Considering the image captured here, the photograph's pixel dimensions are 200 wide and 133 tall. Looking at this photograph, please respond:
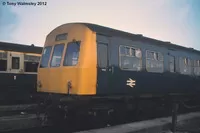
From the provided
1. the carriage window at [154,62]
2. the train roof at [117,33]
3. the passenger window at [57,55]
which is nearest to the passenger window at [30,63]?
the passenger window at [57,55]

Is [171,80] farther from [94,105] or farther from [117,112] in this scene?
[94,105]

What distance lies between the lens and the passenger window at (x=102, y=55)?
388 inches

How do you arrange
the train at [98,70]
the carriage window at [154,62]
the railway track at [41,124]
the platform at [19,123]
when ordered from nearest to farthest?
1. the train at [98,70]
2. the platform at [19,123]
3. the railway track at [41,124]
4. the carriage window at [154,62]

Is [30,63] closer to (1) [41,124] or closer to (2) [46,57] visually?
(2) [46,57]

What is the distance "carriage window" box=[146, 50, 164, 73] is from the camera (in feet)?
40.3

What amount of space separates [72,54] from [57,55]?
2.91 feet

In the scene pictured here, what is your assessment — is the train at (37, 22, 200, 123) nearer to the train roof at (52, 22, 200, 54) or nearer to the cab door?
the train roof at (52, 22, 200, 54)

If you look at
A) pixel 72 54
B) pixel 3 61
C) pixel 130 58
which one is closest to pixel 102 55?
pixel 72 54

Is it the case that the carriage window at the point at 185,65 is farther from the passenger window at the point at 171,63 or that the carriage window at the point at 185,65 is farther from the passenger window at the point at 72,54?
the passenger window at the point at 72,54

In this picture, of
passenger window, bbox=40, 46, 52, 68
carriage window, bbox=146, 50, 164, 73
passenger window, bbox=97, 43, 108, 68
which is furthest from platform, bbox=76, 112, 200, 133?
passenger window, bbox=40, 46, 52, 68

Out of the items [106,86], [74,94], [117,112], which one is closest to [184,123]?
[117,112]

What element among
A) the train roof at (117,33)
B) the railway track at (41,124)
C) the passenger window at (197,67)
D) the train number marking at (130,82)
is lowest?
the railway track at (41,124)

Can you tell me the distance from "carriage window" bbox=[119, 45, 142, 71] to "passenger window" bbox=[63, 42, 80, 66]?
67.1 inches

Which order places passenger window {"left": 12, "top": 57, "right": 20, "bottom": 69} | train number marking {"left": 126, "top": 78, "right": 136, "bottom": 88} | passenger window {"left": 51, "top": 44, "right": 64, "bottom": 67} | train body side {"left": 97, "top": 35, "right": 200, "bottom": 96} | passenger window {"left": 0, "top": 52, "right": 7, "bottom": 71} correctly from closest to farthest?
1. train body side {"left": 97, "top": 35, "right": 200, "bottom": 96}
2. passenger window {"left": 51, "top": 44, "right": 64, "bottom": 67}
3. train number marking {"left": 126, "top": 78, "right": 136, "bottom": 88}
4. passenger window {"left": 0, "top": 52, "right": 7, "bottom": 71}
5. passenger window {"left": 12, "top": 57, "right": 20, "bottom": 69}
